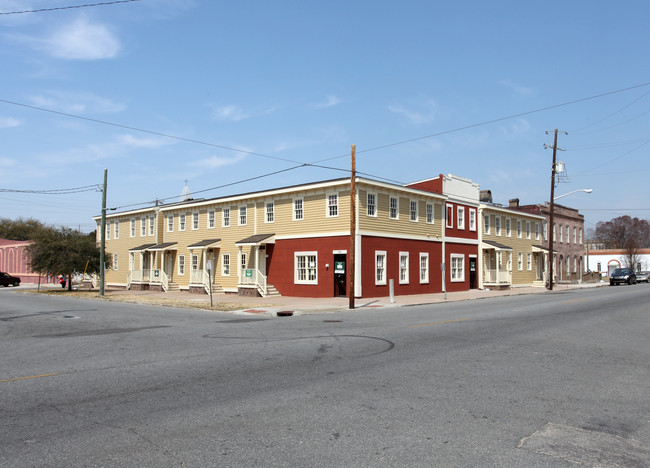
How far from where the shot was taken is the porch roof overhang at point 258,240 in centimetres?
3212

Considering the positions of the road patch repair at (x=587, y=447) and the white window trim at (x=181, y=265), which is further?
the white window trim at (x=181, y=265)

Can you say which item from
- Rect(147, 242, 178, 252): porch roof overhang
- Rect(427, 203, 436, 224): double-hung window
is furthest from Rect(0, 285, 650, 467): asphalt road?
Rect(147, 242, 178, 252): porch roof overhang

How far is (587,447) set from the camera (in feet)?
16.6

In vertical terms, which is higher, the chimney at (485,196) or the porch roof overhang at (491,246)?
the chimney at (485,196)

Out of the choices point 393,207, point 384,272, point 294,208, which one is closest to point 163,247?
point 294,208

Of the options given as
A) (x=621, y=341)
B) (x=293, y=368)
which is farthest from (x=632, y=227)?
(x=293, y=368)

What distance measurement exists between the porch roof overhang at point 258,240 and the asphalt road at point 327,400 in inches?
750

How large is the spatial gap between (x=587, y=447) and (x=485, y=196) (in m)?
42.4

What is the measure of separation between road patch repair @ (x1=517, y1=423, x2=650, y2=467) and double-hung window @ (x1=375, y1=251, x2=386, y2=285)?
24.4 m

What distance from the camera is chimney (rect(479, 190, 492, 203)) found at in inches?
1781

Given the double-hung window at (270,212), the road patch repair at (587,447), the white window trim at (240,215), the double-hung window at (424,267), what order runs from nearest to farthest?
the road patch repair at (587,447) → the double-hung window at (270,212) → the double-hung window at (424,267) → the white window trim at (240,215)

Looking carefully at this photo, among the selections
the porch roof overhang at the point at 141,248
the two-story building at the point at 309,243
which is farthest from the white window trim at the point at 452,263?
the porch roof overhang at the point at 141,248

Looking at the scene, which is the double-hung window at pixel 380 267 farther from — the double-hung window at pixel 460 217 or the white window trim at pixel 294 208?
the double-hung window at pixel 460 217

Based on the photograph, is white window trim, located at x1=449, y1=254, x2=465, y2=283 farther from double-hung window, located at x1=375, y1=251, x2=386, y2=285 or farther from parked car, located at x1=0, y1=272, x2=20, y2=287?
parked car, located at x1=0, y1=272, x2=20, y2=287
